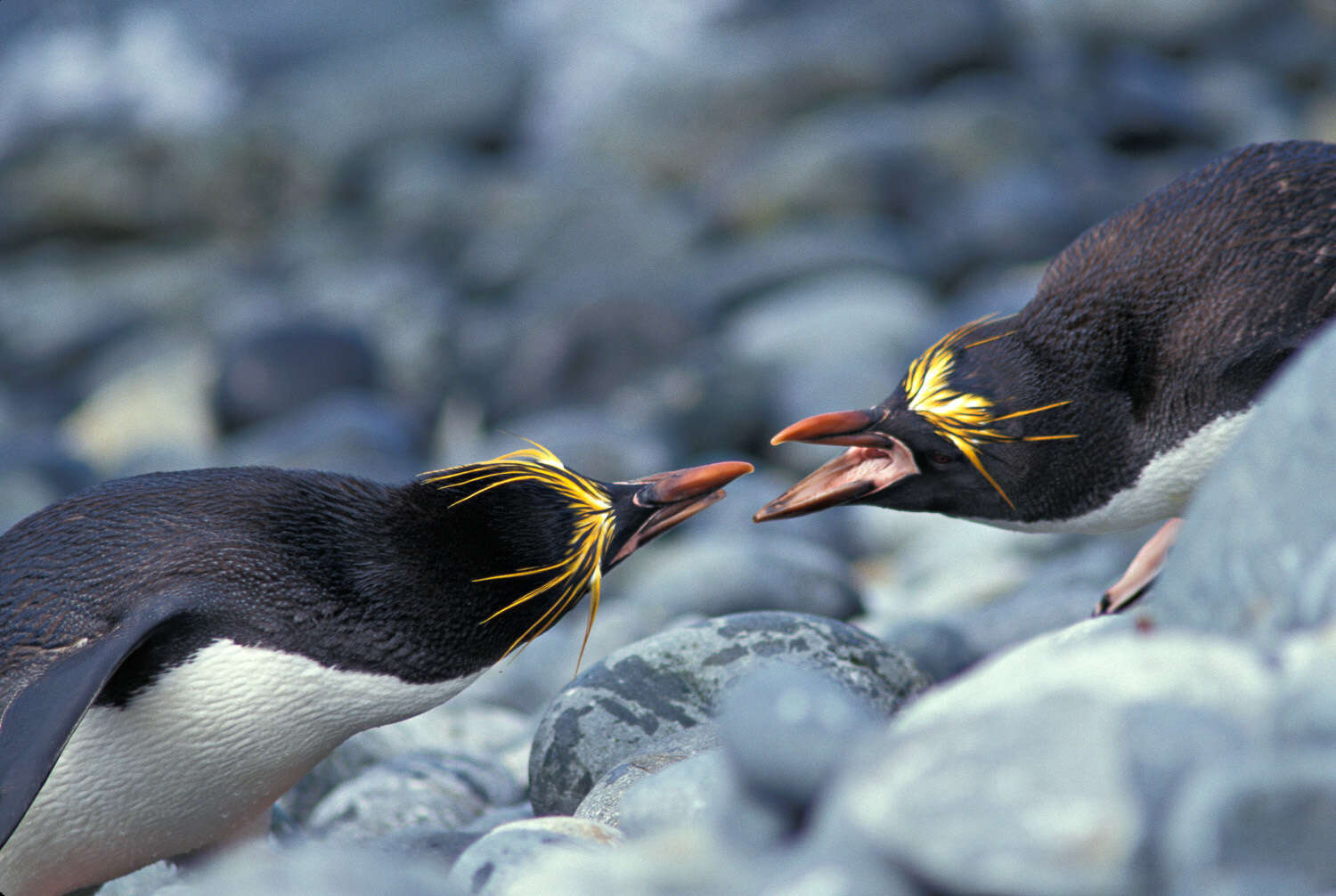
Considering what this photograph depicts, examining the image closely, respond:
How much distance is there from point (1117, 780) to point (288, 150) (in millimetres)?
17482

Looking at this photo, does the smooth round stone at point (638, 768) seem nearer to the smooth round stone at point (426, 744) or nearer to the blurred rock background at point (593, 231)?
the blurred rock background at point (593, 231)

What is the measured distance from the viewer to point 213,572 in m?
2.67

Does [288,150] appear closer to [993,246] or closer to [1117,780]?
[993,246]

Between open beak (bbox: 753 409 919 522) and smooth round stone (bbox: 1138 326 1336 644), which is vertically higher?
smooth round stone (bbox: 1138 326 1336 644)

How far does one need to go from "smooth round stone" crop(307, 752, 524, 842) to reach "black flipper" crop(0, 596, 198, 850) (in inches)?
37.7

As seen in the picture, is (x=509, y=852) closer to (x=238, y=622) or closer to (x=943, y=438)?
(x=238, y=622)

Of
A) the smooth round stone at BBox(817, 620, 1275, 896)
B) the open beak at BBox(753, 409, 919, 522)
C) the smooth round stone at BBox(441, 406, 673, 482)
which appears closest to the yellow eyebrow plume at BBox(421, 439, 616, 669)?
the open beak at BBox(753, 409, 919, 522)

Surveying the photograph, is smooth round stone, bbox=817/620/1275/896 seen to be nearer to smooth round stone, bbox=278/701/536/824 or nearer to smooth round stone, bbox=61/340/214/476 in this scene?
smooth round stone, bbox=278/701/536/824

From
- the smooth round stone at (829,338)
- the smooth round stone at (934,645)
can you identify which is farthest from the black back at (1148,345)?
the smooth round stone at (829,338)

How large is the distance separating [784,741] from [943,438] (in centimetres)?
147

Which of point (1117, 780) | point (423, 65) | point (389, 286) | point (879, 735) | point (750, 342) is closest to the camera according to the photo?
point (1117, 780)

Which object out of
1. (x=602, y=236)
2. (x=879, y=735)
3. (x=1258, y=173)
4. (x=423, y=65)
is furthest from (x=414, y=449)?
(x=423, y=65)

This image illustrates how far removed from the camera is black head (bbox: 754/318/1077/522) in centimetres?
296

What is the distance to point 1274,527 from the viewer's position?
1802 millimetres
